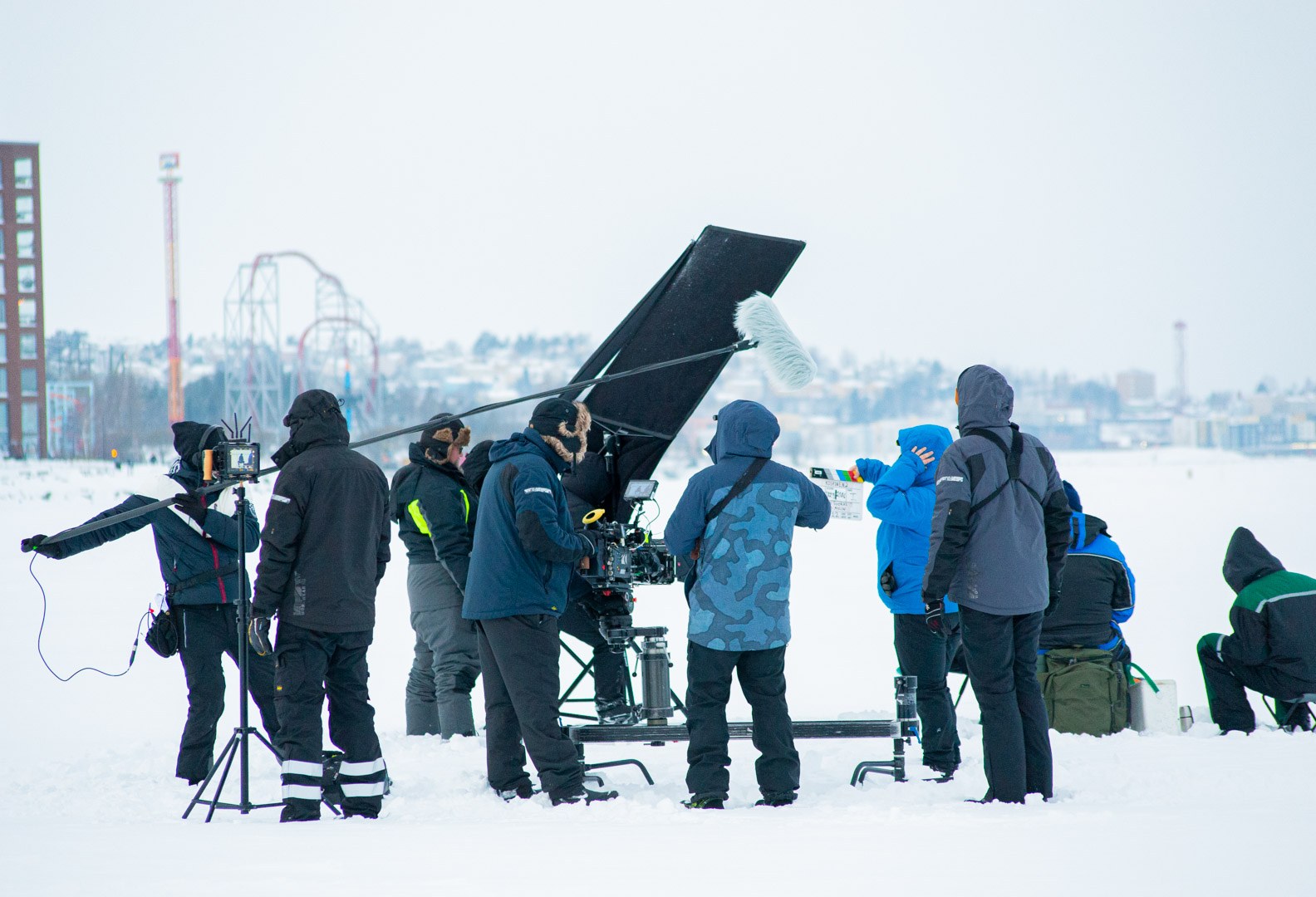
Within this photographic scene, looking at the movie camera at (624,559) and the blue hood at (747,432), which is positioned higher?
the blue hood at (747,432)

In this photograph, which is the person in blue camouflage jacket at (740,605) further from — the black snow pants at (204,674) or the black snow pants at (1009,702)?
the black snow pants at (204,674)

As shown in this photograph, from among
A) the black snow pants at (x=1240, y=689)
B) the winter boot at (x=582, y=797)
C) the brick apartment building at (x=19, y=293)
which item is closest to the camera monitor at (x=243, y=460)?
the winter boot at (x=582, y=797)

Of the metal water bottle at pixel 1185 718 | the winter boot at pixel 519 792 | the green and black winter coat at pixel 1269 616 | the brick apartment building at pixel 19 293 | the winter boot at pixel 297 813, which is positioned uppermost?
the brick apartment building at pixel 19 293

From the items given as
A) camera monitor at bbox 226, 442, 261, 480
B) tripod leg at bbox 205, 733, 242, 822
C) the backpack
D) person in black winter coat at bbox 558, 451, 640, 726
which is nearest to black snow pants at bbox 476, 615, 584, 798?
person in black winter coat at bbox 558, 451, 640, 726

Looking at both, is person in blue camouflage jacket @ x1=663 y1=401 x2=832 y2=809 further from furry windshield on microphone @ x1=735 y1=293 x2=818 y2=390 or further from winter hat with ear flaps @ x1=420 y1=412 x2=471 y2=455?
winter hat with ear flaps @ x1=420 y1=412 x2=471 y2=455

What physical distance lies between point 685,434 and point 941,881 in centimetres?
6160

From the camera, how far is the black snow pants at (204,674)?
4207mm

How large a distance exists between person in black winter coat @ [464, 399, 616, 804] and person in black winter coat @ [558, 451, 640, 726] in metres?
0.53

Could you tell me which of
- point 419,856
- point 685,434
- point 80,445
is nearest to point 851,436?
point 685,434

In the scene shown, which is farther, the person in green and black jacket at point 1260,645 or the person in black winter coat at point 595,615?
the person in green and black jacket at point 1260,645

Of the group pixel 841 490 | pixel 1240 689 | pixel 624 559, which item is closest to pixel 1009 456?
pixel 841 490

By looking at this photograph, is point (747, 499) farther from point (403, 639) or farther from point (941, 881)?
point (403, 639)

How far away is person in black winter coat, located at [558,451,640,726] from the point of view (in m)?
4.51

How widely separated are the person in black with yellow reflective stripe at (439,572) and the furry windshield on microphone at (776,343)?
135cm
